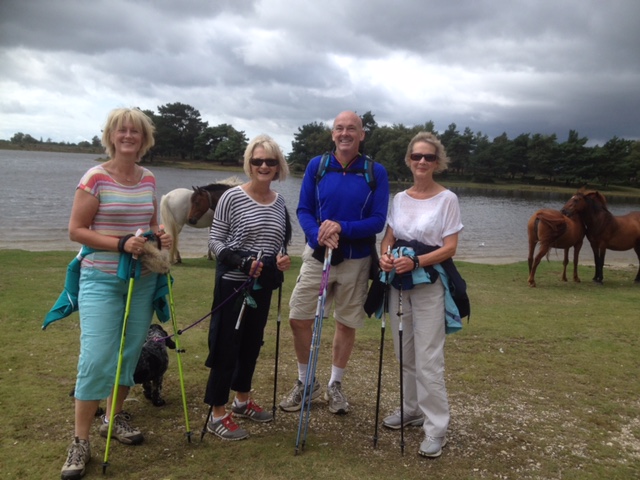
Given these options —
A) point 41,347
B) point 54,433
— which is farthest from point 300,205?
point 41,347

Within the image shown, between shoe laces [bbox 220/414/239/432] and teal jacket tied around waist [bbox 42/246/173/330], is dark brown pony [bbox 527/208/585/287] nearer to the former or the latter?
shoe laces [bbox 220/414/239/432]

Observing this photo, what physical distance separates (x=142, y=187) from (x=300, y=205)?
4.68 ft

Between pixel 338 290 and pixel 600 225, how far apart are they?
10859 mm

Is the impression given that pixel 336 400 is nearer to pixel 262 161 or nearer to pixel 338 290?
pixel 338 290

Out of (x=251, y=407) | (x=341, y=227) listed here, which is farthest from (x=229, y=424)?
(x=341, y=227)

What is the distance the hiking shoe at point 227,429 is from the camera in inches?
153

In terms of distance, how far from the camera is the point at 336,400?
4.48 meters

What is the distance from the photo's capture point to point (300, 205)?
441 centimetres

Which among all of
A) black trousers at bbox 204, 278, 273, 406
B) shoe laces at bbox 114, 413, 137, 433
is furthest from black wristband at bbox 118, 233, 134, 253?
shoe laces at bbox 114, 413, 137, 433

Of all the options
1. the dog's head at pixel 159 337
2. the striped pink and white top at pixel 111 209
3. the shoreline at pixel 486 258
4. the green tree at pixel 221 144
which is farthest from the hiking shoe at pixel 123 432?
the green tree at pixel 221 144

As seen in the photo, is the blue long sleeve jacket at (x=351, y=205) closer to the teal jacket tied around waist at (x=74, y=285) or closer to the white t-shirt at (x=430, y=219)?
the white t-shirt at (x=430, y=219)

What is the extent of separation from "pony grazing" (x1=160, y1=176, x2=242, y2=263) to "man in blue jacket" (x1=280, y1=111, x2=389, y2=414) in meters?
8.76

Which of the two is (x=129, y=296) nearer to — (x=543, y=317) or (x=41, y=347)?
(x=41, y=347)

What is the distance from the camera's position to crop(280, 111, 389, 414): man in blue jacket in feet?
13.6
